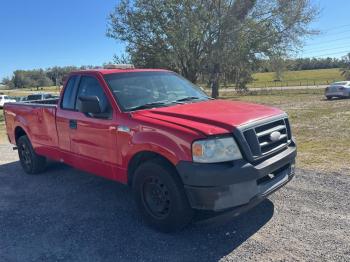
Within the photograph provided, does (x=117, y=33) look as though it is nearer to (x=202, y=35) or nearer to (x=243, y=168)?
(x=202, y=35)

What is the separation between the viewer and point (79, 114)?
16.4 feet

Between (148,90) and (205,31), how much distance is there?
72.3 ft

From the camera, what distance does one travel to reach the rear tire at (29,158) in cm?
666

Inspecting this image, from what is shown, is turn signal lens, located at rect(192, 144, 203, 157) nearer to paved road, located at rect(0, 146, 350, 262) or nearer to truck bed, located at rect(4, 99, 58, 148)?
paved road, located at rect(0, 146, 350, 262)

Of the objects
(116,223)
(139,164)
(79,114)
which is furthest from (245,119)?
(79,114)

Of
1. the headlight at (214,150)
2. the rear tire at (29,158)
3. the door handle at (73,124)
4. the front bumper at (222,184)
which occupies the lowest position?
the rear tire at (29,158)

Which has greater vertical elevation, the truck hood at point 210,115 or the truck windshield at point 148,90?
the truck windshield at point 148,90

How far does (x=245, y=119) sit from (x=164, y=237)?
1605mm

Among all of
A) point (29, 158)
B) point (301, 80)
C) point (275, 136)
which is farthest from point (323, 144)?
point (301, 80)

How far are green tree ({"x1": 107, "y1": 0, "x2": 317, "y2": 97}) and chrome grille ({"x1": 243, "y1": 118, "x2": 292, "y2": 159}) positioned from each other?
20.9 meters

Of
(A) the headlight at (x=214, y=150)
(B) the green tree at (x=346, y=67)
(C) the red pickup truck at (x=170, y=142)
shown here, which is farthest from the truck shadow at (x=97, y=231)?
(B) the green tree at (x=346, y=67)

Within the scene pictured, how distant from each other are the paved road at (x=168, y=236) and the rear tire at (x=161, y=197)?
18 cm

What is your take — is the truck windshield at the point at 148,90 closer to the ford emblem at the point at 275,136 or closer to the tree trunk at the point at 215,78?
the ford emblem at the point at 275,136

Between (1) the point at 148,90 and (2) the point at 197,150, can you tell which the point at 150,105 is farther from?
(2) the point at 197,150
